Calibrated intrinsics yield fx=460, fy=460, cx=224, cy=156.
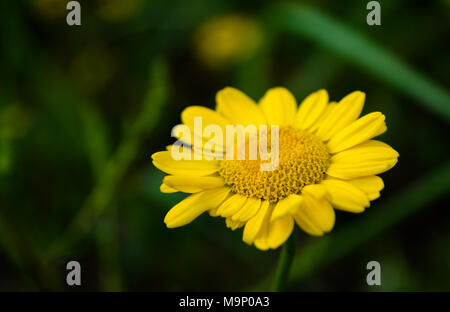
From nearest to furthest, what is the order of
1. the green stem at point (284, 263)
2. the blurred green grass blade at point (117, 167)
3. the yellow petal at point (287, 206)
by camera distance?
the yellow petal at point (287, 206) → the green stem at point (284, 263) → the blurred green grass blade at point (117, 167)

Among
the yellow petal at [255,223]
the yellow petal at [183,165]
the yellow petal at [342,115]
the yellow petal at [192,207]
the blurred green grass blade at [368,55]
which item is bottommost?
the yellow petal at [255,223]

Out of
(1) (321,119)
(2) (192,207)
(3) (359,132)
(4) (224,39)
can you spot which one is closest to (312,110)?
(1) (321,119)

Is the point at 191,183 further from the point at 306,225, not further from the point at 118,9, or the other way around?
the point at 118,9

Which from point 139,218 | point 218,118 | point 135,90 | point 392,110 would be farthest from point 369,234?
point 135,90

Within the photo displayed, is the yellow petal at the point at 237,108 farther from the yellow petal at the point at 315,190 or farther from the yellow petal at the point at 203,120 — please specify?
the yellow petal at the point at 315,190

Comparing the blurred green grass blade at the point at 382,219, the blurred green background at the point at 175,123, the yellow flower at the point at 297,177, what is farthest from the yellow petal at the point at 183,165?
the blurred green grass blade at the point at 382,219

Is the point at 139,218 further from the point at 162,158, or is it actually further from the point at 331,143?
the point at 331,143

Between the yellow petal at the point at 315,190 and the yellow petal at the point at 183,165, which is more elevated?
the yellow petal at the point at 183,165
